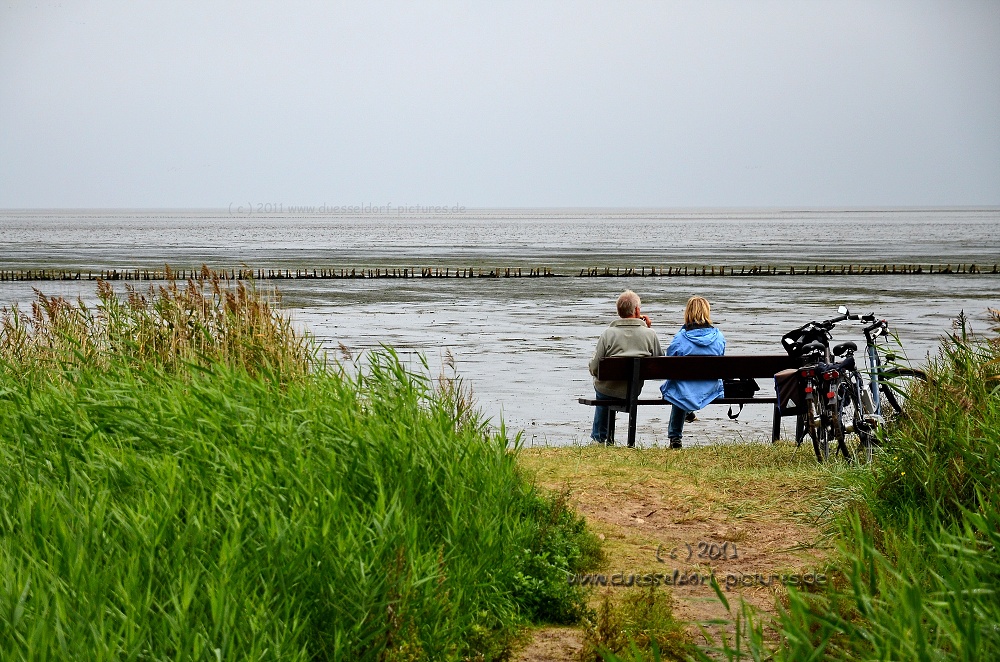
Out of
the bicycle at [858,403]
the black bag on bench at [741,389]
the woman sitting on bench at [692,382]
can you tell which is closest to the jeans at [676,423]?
the woman sitting on bench at [692,382]

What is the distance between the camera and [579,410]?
14320 mm

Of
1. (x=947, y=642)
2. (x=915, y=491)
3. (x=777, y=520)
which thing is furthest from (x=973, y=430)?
(x=947, y=642)

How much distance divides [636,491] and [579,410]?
6482mm

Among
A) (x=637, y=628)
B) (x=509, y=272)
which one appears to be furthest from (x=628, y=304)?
(x=509, y=272)

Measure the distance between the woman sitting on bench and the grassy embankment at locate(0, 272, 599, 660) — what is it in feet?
12.7

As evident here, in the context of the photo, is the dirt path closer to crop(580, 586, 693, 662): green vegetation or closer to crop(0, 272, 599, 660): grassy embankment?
crop(580, 586, 693, 662): green vegetation

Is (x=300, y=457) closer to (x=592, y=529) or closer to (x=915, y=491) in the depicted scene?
(x=592, y=529)

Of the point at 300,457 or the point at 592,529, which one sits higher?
the point at 300,457

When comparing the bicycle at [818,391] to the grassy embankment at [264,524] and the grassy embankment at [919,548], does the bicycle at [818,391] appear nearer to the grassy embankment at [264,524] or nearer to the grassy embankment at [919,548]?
the grassy embankment at [919,548]

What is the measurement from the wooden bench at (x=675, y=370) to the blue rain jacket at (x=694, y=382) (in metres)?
0.12

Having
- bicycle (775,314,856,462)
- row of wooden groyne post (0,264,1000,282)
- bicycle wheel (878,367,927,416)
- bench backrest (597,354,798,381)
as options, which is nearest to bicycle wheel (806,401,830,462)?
bicycle (775,314,856,462)

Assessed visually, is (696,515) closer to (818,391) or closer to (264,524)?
(818,391)

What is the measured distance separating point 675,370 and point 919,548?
5375mm

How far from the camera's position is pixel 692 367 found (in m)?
10.6
